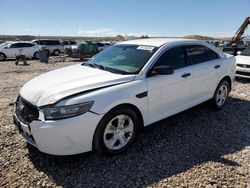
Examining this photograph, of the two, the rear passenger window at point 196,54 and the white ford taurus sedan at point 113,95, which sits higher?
the rear passenger window at point 196,54

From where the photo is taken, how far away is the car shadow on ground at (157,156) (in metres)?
3.21

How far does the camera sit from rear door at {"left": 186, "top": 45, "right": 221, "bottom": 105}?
4730mm

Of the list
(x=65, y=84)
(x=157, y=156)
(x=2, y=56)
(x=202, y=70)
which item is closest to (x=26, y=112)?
(x=65, y=84)

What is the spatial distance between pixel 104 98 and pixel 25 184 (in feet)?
4.72

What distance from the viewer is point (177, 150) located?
12.7 ft

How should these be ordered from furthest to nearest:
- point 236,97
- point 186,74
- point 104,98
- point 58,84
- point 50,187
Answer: point 236,97, point 186,74, point 58,84, point 104,98, point 50,187

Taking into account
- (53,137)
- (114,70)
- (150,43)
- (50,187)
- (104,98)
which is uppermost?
(150,43)

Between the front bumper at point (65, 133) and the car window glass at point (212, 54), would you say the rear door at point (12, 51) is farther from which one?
the front bumper at point (65, 133)

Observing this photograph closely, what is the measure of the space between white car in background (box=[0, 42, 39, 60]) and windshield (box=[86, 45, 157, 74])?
1734 centimetres

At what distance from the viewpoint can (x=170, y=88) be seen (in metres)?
4.16

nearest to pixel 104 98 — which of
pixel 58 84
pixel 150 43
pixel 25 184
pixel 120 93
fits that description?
pixel 120 93

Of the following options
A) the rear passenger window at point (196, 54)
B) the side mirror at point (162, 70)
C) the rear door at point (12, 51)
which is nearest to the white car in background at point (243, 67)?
the rear passenger window at point (196, 54)

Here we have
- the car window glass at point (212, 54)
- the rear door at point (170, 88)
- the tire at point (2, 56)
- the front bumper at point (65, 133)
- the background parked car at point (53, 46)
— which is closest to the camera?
the front bumper at point (65, 133)

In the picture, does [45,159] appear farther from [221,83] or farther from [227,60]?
[227,60]
